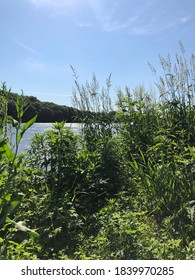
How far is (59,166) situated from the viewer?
327 cm

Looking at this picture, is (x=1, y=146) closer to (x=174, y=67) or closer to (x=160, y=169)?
(x=160, y=169)

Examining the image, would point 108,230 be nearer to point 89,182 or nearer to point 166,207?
point 166,207

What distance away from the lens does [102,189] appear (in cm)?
337

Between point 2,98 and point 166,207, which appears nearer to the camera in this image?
point 2,98

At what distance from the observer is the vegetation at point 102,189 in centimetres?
210

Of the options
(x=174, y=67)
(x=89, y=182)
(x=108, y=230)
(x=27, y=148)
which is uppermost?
(x=174, y=67)

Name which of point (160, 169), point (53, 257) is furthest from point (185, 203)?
point (53, 257)

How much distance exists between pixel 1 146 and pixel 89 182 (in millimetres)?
1676

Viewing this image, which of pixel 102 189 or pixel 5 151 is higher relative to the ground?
pixel 5 151

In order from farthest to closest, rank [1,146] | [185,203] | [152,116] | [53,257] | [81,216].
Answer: [152,116] < [81,216] < [185,203] < [53,257] < [1,146]

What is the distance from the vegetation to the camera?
210 centimetres

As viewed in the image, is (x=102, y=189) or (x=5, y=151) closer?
(x=5, y=151)

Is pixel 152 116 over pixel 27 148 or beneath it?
over

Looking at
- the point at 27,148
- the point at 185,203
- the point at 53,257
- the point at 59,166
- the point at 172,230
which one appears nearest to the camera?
the point at 53,257
